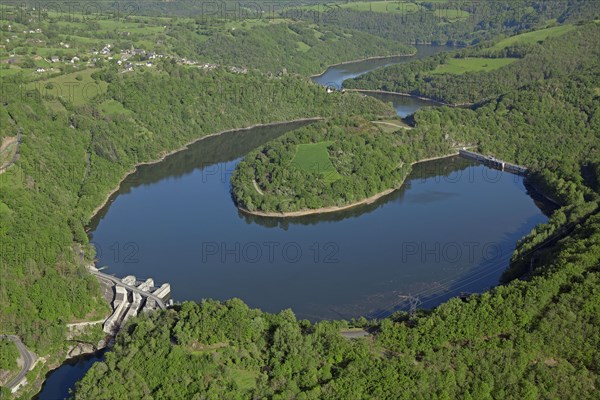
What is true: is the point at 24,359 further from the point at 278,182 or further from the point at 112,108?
the point at 112,108

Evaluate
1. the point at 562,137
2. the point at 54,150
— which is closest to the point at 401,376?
the point at 54,150

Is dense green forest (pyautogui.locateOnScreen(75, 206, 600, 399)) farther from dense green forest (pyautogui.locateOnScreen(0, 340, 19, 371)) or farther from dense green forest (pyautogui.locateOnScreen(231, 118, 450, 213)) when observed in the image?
dense green forest (pyautogui.locateOnScreen(231, 118, 450, 213))

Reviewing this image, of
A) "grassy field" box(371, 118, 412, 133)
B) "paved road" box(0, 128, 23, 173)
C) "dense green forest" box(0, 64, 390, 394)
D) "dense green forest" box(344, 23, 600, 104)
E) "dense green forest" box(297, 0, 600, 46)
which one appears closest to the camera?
"dense green forest" box(0, 64, 390, 394)

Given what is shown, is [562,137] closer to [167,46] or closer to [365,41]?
[167,46]

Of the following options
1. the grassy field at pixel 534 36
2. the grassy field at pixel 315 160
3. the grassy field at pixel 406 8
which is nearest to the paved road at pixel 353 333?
the grassy field at pixel 315 160

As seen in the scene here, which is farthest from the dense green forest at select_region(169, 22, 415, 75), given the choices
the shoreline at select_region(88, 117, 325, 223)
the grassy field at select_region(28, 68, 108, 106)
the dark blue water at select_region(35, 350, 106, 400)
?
the dark blue water at select_region(35, 350, 106, 400)

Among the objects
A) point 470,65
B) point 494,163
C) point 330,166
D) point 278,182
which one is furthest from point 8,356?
point 470,65
